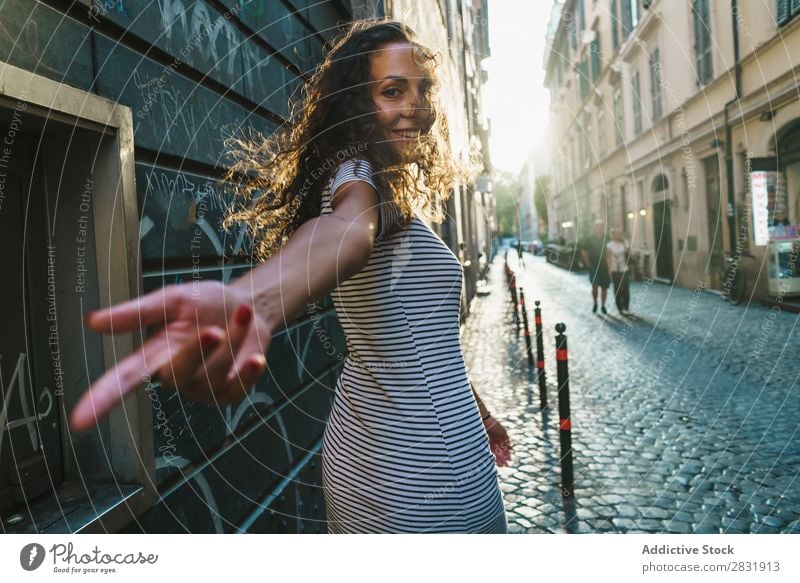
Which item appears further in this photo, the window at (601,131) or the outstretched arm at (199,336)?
the window at (601,131)

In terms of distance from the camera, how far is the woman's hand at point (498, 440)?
1643 millimetres

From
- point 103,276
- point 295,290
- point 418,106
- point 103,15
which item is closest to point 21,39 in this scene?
point 103,15

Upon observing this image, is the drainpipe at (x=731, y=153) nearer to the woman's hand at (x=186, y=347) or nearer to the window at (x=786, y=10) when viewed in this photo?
the window at (x=786, y=10)

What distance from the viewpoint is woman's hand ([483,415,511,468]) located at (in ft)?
5.39

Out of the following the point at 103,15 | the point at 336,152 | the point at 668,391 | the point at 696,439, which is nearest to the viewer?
the point at 336,152

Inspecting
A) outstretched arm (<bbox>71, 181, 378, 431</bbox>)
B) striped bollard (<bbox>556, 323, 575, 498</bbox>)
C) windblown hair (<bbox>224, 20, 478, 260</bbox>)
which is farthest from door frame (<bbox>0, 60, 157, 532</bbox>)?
striped bollard (<bbox>556, 323, 575, 498</bbox>)

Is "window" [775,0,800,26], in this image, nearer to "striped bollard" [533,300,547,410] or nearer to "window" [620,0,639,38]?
"window" [620,0,639,38]

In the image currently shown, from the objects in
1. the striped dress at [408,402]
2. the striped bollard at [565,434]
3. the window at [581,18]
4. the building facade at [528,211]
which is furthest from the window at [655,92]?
the building facade at [528,211]

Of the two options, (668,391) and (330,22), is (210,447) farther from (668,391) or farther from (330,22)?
(668,391)

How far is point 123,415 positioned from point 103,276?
382 mm

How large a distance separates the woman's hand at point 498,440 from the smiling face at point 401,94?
0.78 m

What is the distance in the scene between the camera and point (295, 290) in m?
0.70
